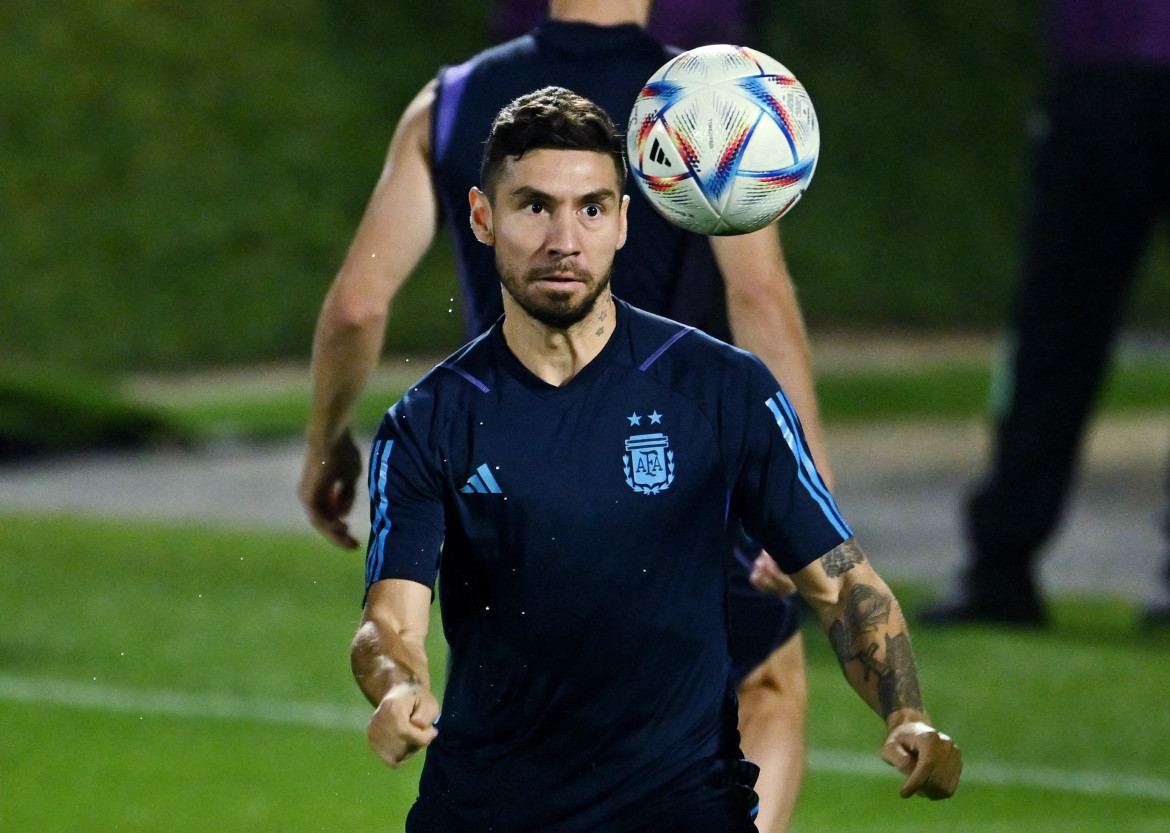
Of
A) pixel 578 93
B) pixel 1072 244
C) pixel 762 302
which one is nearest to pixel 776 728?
pixel 762 302

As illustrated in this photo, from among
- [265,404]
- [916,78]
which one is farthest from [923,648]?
[916,78]

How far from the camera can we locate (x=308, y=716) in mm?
8422

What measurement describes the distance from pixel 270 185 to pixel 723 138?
66.4 ft

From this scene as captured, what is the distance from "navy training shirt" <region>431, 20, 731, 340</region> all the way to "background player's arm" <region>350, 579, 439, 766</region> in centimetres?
107

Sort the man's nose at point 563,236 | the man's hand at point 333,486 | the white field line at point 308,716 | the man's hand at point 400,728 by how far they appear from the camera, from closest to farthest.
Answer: the man's hand at point 400,728
the man's nose at point 563,236
the man's hand at point 333,486
the white field line at point 308,716

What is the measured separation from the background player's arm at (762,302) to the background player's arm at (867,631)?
755 millimetres

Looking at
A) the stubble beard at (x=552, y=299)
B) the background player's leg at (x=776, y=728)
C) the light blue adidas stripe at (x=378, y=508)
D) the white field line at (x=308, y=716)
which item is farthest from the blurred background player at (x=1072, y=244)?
the light blue adidas stripe at (x=378, y=508)

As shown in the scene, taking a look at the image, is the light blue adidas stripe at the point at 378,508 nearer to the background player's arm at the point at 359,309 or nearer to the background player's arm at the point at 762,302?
the background player's arm at the point at 359,309

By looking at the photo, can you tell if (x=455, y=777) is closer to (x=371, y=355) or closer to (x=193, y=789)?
(x=371, y=355)

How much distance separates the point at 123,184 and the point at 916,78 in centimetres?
885

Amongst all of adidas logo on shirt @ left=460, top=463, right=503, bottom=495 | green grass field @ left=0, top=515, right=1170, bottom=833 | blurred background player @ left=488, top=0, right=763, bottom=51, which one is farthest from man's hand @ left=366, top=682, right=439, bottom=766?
green grass field @ left=0, top=515, right=1170, bottom=833

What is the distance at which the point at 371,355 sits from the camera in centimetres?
469

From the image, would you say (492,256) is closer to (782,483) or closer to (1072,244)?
(782,483)

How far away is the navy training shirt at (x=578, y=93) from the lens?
4.41 metres
